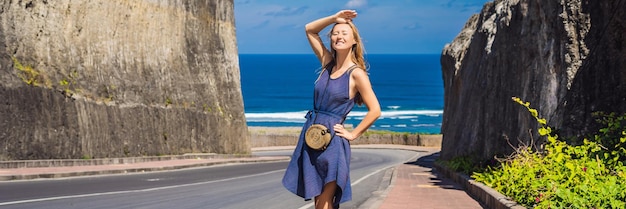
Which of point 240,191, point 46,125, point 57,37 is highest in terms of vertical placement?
point 57,37

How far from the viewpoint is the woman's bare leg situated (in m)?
6.53

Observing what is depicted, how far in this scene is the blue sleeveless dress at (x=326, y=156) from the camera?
643 centimetres

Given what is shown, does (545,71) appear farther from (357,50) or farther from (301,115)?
(301,115)

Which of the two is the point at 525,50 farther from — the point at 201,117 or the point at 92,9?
the point at 201,117

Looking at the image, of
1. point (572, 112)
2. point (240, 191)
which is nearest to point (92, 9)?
point (240, 191)

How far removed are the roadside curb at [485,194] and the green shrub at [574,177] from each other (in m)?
0.16

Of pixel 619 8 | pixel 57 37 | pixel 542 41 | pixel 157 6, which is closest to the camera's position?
pixel 619 8

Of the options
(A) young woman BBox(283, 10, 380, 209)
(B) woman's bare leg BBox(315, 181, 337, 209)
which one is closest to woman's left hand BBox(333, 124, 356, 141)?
(A) young woman BBox(283, 10, 380, 209)

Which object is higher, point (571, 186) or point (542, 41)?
point (542, 41)

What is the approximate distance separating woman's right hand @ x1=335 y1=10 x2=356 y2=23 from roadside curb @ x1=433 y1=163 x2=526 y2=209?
5920mm

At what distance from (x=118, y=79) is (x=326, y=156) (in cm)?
2720

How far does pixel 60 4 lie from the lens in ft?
96.2

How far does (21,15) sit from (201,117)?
14396 mm

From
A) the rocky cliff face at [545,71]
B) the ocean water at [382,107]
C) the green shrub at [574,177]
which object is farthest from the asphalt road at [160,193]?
the ocean water at [382,107]
